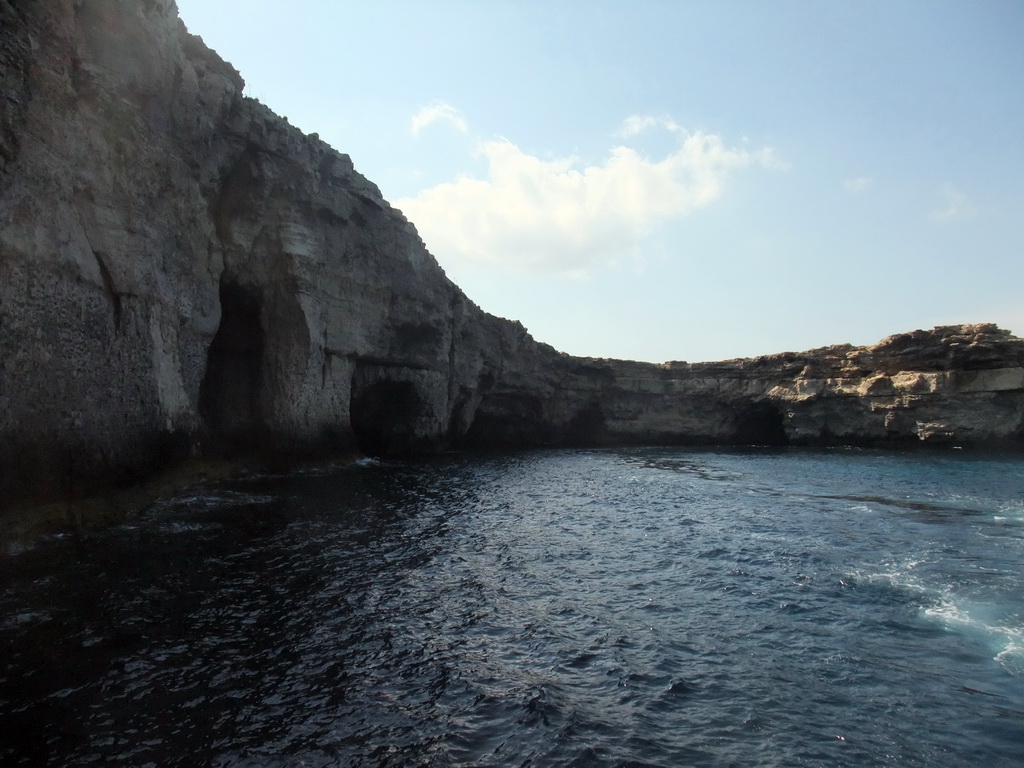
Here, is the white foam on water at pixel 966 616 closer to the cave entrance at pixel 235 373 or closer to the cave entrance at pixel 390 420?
the cave entrance at pixel 235 373

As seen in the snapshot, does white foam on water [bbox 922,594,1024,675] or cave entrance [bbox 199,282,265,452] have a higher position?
cave entrance [bbox 199,282,265,452]

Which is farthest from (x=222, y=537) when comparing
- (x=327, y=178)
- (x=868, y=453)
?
(x=868, y=453)

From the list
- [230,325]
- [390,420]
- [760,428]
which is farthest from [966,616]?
[760,428]

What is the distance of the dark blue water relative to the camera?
8625mm

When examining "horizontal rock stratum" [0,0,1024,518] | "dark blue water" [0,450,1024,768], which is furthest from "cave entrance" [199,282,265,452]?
"dark blue water" [0,450,1024,768]

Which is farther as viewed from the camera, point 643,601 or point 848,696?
point 643,601

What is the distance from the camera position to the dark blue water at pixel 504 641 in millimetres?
8625

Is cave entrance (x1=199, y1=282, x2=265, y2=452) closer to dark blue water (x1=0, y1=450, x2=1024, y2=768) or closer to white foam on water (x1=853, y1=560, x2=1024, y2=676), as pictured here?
dark blue water (x1=0, y1=450, x2=1024, y2=768)

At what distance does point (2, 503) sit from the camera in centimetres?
1552

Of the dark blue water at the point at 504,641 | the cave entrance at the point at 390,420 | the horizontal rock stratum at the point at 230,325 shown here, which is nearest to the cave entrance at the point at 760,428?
the horizontal rock stratum at the point at 230,325

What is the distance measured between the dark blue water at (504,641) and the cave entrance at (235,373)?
7.62m

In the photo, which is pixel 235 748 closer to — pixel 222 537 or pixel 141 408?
pixel 222 537

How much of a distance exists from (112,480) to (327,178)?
70.9 feet

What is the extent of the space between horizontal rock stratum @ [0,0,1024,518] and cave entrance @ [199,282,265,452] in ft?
0.32
